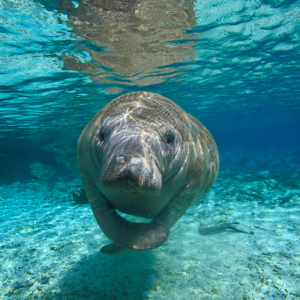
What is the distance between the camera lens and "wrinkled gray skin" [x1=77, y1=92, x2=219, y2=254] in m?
1.87

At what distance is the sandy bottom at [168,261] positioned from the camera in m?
3.43

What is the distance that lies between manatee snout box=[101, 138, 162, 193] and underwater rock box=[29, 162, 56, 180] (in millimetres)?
20481

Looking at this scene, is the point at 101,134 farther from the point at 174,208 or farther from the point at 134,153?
the point at 174,208

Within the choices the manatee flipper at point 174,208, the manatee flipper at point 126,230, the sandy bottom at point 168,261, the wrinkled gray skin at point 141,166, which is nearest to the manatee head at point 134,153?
the wrinkled gray skin at point 141,166

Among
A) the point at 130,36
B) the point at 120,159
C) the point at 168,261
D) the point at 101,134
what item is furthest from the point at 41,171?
the point at 120,159

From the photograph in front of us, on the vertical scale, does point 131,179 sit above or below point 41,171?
above

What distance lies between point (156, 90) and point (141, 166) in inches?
579

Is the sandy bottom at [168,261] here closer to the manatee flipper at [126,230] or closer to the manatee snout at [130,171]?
the manatee flipper at [126,230]

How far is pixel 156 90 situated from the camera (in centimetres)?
1582

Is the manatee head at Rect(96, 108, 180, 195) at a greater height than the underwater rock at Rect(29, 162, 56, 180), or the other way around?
the manatee head at Rect(96, 108, 180, 195)

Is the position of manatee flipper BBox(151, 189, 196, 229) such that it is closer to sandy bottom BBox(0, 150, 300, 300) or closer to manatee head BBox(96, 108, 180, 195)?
manatee head BBox(96, 108, 180, 195)

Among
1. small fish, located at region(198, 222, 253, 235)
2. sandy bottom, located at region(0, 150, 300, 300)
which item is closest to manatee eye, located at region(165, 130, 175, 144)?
sandy bottom, located at region(0, 150, 300, 300)

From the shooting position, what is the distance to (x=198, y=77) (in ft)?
44.7

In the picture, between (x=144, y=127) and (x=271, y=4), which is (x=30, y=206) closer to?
(x=144, y=127)
